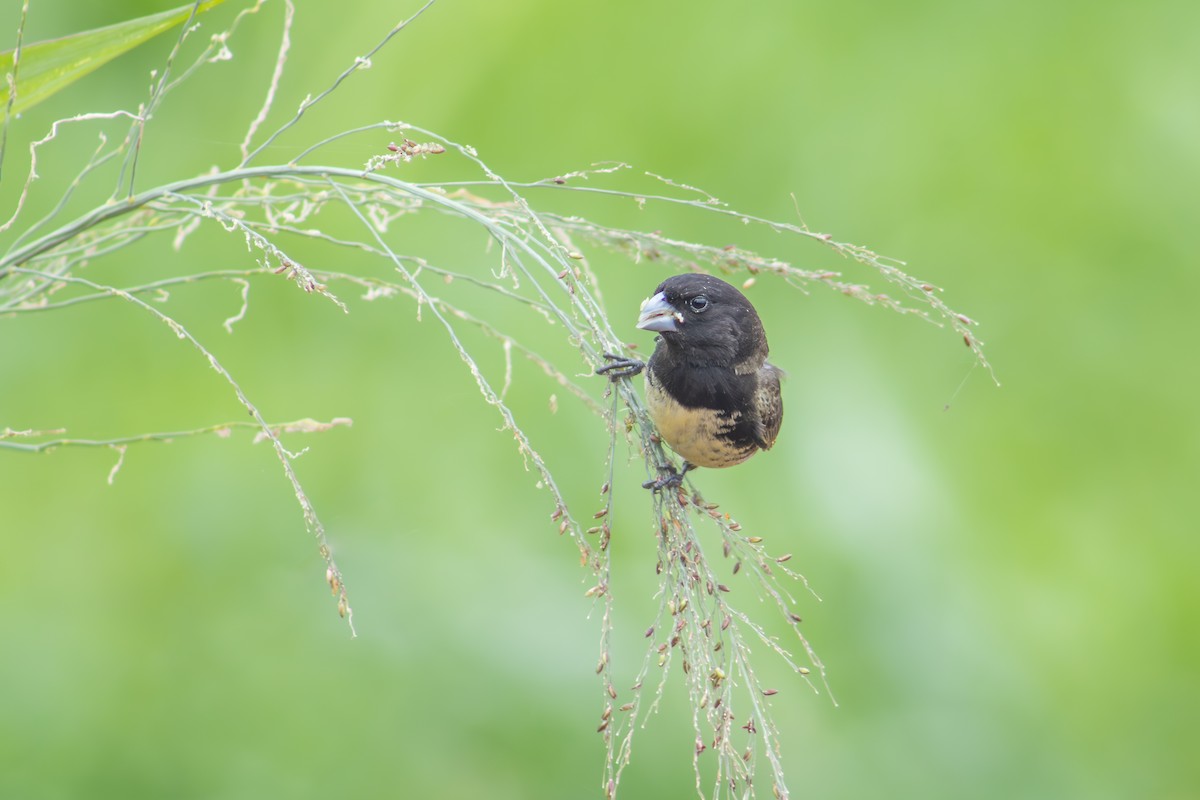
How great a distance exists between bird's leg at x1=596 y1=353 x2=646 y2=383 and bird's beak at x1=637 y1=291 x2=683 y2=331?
0.59 ft

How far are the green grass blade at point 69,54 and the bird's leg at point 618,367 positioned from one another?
0.70 m

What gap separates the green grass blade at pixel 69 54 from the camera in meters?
1.55

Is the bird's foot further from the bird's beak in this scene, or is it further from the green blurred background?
the green blurred background

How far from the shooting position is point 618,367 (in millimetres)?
2174

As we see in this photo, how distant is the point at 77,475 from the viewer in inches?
124

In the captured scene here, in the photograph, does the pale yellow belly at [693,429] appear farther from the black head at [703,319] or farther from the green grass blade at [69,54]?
the green grass blade at [69,54]

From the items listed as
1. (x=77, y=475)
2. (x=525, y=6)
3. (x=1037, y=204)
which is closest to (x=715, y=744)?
(x=77, y=475)

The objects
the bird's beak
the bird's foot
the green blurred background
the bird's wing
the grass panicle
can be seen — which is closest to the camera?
the grass panicle

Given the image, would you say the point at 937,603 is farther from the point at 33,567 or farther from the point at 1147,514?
the point at 33,567

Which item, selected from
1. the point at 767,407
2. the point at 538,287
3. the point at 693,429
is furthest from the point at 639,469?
the point at 538,287

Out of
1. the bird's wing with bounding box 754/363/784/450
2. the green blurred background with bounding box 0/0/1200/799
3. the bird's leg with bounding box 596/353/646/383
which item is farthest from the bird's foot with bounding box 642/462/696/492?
the green blurred background with bounding box 0/0/1200/799

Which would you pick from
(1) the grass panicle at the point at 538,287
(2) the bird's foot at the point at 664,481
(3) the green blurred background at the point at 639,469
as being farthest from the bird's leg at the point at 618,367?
(3) the green blurred background at the point at 639,469

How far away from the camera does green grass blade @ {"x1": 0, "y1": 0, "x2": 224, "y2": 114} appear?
1552mm

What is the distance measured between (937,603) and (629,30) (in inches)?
71.5
